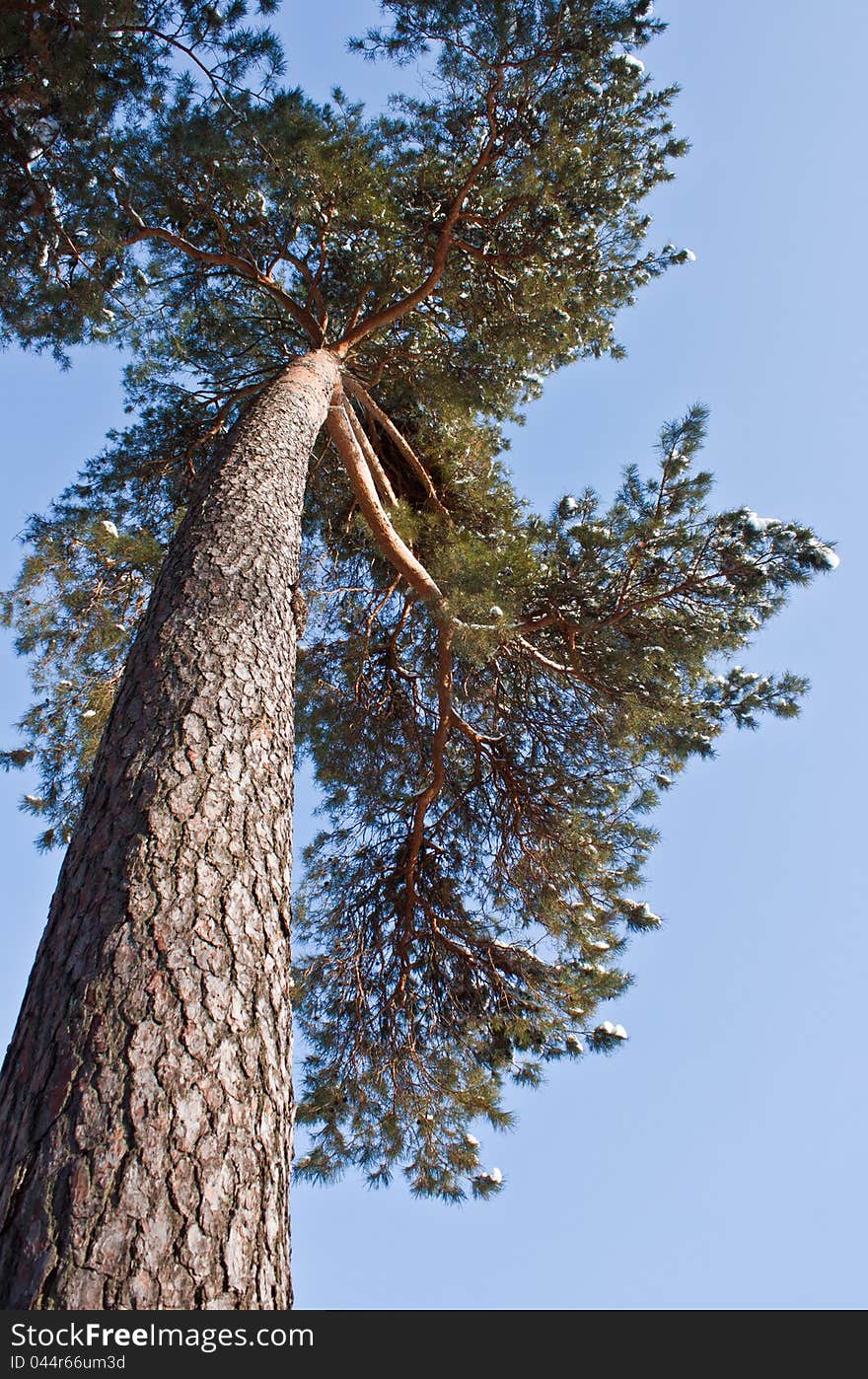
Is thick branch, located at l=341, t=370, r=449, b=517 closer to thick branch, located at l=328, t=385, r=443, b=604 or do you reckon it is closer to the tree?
the tree

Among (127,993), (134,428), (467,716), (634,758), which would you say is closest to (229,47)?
(134,428)

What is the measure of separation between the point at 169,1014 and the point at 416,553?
534cm

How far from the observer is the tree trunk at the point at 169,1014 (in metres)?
1.55

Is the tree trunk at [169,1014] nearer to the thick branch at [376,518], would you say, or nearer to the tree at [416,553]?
the tree at [416,553]

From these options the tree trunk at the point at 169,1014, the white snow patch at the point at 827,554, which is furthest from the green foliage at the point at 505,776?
the tree trunk at the point at 169,1014

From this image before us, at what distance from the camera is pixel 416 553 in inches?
272

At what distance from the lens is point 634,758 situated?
5938 millimetres

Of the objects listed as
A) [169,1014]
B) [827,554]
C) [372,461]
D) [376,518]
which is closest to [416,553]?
[372,461]

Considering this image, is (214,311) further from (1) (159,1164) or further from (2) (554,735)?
(1) (159,1164)

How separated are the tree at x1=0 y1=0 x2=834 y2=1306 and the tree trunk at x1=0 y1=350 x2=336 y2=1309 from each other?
8 cm

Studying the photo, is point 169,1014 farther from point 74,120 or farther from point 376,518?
point 74,120

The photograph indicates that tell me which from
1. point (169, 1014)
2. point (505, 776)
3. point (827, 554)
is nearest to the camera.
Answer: point (169, 1014)

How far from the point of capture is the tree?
190 inches

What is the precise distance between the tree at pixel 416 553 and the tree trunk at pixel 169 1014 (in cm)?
8
